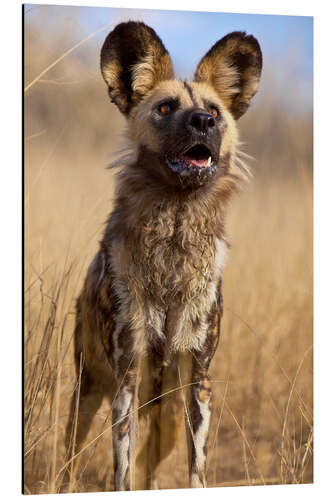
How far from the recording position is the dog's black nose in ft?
11.4

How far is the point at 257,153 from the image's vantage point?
408 centimetres

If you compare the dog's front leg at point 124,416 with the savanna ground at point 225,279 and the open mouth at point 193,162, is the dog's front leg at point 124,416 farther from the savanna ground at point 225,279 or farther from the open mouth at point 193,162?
the open mouth at point 193,162

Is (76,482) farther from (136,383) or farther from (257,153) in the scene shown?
(257,153)

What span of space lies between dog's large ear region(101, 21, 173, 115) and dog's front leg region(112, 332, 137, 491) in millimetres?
1127

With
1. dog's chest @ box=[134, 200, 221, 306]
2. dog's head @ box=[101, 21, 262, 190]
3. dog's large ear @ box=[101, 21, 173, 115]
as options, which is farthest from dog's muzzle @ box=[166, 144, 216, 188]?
dog's large ear @ box=[101, 21, 173, 115]

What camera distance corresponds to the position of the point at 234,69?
3.85m

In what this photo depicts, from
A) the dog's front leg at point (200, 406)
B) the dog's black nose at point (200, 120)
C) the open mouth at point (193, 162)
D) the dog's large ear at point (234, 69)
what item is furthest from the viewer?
the dog's large ear at point (234, 69)
